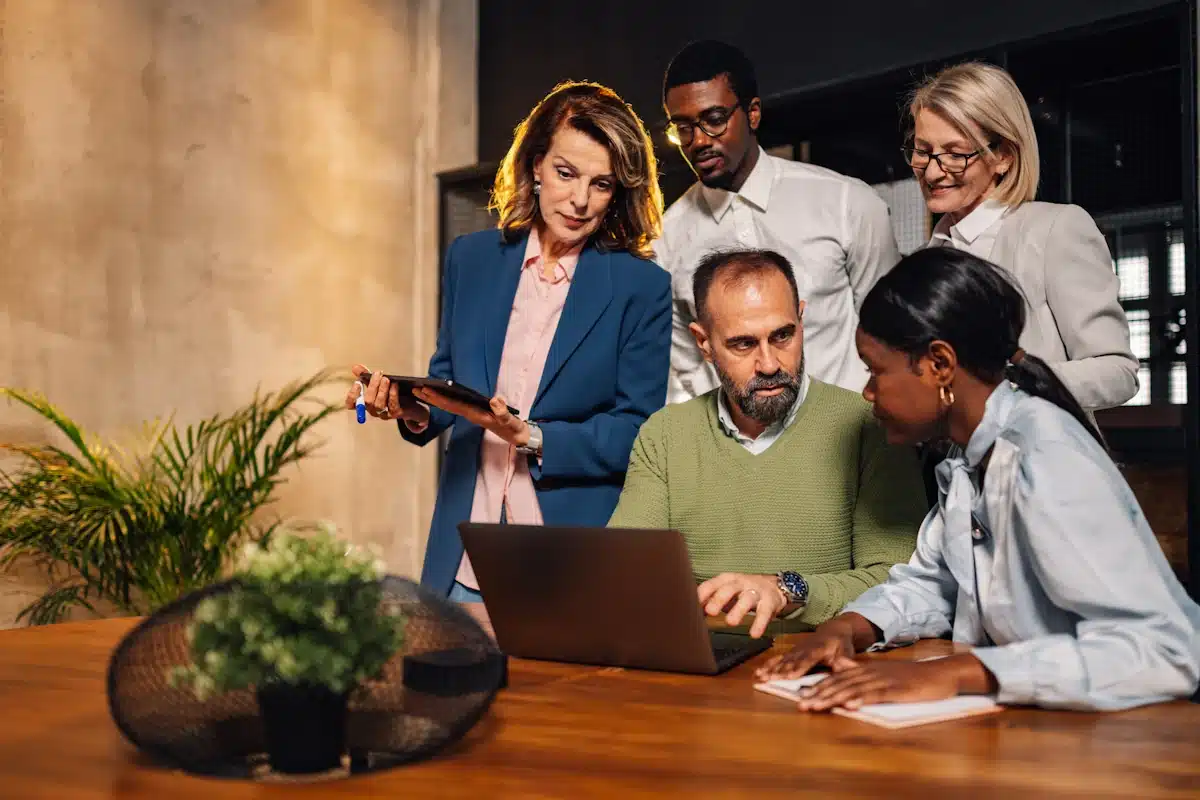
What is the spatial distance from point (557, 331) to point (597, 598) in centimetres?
102

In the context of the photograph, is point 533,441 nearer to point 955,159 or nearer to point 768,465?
point 768,465

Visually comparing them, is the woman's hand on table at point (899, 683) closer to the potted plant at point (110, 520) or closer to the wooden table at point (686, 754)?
the wooden table at point (686, 754)

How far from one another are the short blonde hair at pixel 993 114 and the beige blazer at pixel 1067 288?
0.06 meters

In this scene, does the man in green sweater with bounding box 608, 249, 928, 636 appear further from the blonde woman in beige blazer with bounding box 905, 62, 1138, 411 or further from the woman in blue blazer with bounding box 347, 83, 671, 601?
the blonde woman in beige blazer with bounding box 905, 62, 1138, 411

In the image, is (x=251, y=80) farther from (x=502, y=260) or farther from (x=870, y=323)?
(x=870, y=323)

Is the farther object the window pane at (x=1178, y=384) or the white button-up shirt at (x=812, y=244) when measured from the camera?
the window pane at (x=1178, y=384)

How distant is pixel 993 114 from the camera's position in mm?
2271

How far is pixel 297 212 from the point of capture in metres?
5.57

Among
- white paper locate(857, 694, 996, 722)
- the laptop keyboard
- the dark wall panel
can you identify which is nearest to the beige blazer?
the laptop keyboard

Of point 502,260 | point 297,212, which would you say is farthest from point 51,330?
point 502,260

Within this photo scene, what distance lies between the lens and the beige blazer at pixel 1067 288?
2.21 meters

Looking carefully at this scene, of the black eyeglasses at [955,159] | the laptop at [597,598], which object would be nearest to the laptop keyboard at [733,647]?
the laptop at [597,598]

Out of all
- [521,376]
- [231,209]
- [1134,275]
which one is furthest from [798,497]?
[231,209]

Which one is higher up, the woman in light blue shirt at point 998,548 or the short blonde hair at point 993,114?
the short blonde hair at point 993,114
